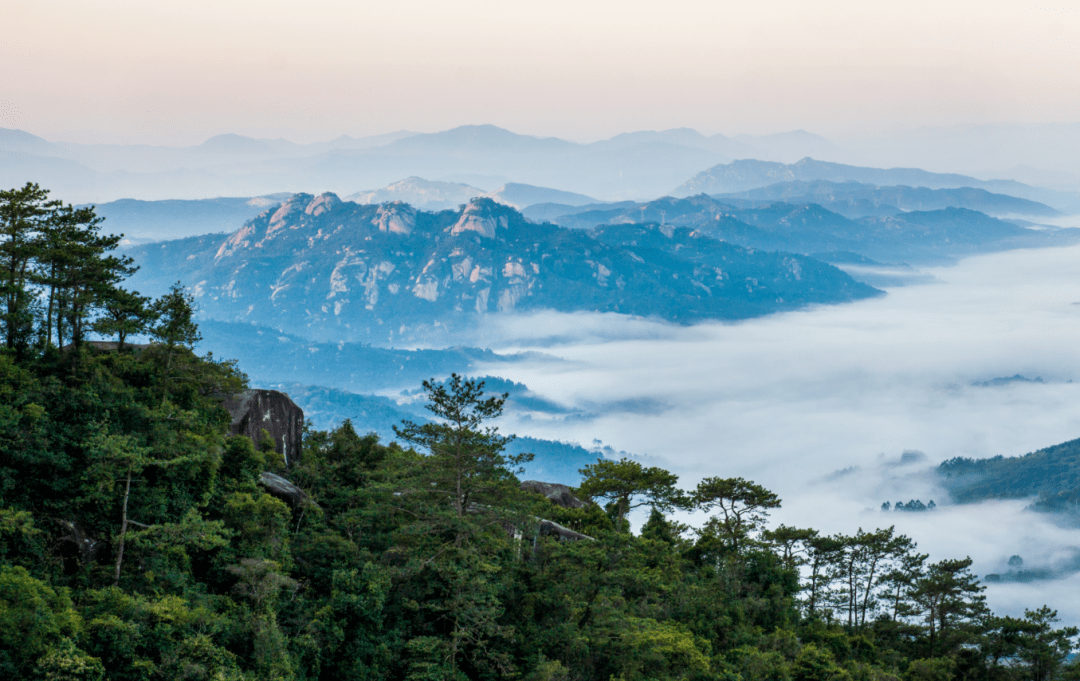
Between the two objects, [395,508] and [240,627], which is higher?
[395,508]

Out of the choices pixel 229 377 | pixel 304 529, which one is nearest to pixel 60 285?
pixel 229 377

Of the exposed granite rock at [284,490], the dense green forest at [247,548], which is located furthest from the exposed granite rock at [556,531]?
the exposed granite rock at [284,490]

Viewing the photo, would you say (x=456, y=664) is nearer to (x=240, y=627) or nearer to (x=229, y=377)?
(x=240, y=627)

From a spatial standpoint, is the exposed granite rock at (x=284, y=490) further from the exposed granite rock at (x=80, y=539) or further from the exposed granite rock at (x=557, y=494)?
the exposed granite rock at (x=557, y=494)

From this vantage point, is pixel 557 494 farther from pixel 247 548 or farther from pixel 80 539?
pixel 80 539

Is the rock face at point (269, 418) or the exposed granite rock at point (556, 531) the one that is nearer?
the rock face at point (269, 418)

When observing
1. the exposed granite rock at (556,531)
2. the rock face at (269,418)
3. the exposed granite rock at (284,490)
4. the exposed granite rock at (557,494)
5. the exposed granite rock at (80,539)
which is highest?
the rock face at (269,418)

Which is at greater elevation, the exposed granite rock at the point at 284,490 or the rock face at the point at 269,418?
the rock face at the point at 269,418

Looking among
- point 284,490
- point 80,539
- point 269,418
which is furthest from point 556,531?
point 80,539
